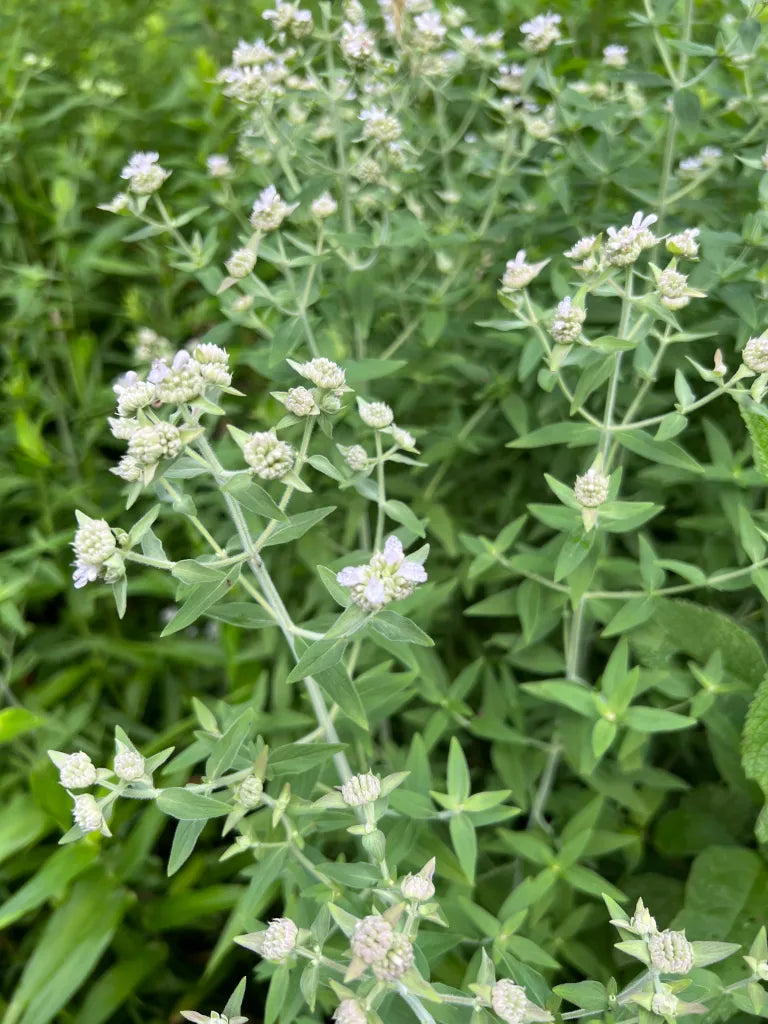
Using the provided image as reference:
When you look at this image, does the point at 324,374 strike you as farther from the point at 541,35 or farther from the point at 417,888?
the point at 541,35

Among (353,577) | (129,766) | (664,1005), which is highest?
(353,577)

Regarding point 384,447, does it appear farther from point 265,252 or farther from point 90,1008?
point 90,1008

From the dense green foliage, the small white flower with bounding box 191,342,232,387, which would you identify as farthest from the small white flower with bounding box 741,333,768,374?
the small white flower with bounding box 191,342,232,387

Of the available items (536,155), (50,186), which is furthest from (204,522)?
(50,186)

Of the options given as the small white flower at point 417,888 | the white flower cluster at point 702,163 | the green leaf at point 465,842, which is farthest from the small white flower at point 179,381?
the white flower cluster at point 702,163

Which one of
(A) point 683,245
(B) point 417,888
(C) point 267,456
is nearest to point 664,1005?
(B) point 417,888

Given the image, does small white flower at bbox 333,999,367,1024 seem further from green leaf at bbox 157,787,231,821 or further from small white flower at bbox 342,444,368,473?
small white flower at bbox 342,444,368,473

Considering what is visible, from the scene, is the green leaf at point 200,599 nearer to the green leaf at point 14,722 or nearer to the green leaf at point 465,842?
the green leaf at point 465,842
